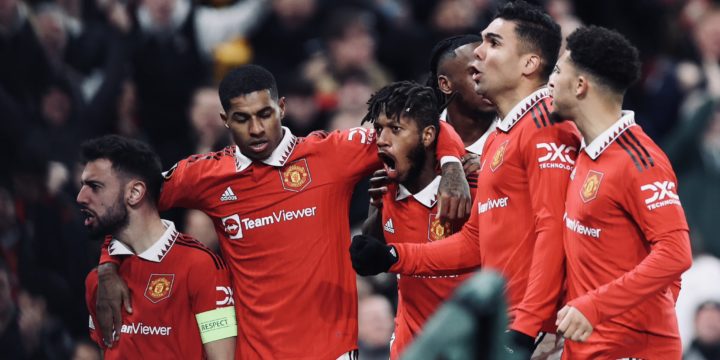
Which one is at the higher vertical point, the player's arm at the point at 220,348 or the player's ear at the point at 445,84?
the player's ear at the point at 445,84

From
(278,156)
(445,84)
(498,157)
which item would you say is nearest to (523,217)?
(498,157)

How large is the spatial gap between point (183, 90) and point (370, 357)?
2819mm

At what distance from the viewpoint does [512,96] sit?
576 centimetres

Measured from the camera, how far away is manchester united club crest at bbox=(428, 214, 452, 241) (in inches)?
246

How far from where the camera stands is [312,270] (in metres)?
6.26

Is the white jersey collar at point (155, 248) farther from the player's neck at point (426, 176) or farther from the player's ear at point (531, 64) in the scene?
the player's ear at point (531, 64)

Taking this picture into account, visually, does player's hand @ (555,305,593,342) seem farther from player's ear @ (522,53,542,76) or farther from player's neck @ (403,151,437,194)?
player's neck @ (403,151,437,194)

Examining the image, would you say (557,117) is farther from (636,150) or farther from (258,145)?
(258,145)

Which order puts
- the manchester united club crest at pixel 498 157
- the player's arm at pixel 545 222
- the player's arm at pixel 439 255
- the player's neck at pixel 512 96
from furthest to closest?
the player's arm at pixel 439 255
the player's neck at pixel 512 96
the manchester united club crest at pixel 498 157
the player's arm at pixel 545 222

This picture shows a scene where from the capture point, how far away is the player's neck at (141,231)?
257 inches

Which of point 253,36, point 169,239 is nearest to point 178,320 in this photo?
point 169,239

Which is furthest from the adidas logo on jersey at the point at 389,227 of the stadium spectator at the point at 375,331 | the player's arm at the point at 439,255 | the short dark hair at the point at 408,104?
the stadium spectator at the point at 375,331

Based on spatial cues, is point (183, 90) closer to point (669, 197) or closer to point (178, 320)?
point (178, 320)

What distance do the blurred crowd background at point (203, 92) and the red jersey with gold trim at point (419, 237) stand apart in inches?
78.5
